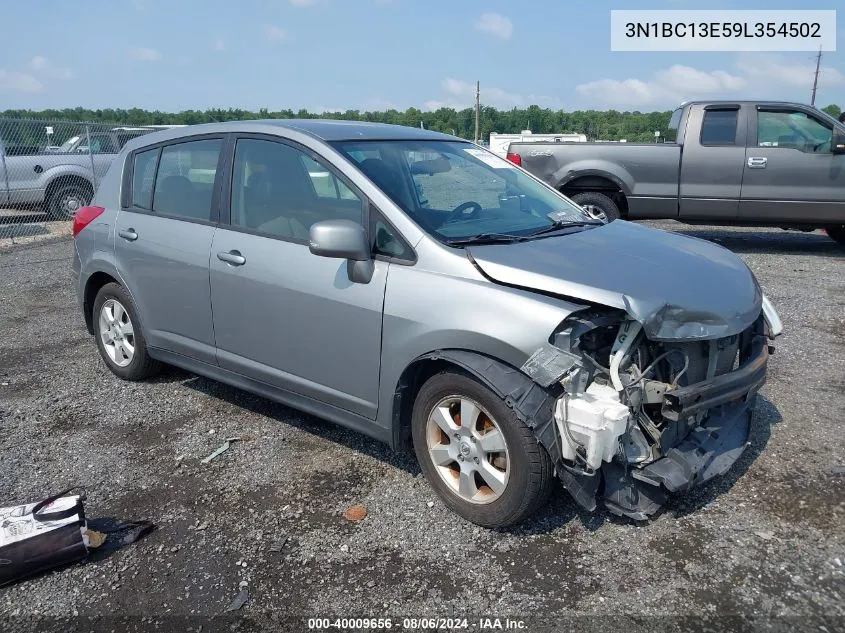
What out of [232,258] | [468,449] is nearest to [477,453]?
[468,449]

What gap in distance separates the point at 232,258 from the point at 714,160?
7.68m

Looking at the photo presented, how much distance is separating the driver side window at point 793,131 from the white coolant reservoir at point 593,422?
7.97 m

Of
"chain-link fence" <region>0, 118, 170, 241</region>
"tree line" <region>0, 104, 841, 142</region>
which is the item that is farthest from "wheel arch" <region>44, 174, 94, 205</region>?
"tree line" <region>0, 104, 841, 142</region>

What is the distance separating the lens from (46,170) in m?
13.0

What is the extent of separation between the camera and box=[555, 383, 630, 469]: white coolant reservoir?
108 inches

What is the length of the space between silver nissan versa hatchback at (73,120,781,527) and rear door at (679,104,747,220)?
5.85 m

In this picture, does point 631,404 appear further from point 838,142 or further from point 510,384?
point 838,142

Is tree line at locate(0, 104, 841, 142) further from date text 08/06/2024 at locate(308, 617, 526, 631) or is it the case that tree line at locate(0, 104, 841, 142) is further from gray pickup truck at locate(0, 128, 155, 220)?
date text 08/06/2024 at locate(308, 617, 526, 631)

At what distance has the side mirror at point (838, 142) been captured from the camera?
9.02m

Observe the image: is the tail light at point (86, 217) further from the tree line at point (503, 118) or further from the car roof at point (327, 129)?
the tree line at point (503, 118)

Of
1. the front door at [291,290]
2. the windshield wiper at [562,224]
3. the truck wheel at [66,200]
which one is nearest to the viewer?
the front door at [291,290]

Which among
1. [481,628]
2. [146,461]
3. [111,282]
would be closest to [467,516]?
[481,628]

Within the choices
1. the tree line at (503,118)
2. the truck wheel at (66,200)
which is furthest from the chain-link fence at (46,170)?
the tree line at (503,118)

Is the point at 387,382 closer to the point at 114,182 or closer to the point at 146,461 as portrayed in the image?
the point at 146,461
